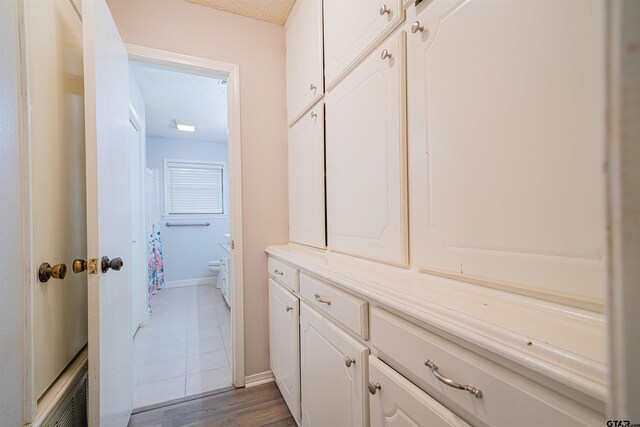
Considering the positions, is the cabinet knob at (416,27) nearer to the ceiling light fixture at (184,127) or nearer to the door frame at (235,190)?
the door frame at (235,190)

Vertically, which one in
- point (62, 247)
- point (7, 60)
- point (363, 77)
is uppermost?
point (363, 77)

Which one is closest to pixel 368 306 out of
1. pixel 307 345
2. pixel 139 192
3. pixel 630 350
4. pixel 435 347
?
pixel 435 347

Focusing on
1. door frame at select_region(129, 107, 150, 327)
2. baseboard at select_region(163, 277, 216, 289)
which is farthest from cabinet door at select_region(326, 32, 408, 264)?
baseboard at select_region(163, 277, 216, 289)

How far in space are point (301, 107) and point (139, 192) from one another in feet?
6.91

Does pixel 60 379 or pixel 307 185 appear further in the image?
pixel 307 185

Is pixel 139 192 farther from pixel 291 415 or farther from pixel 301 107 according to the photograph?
pixel 291 415

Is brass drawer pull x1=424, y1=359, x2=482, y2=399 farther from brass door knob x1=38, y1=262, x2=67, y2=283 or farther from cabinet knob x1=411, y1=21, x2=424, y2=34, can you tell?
brass door knob x1=38, y1=262, x2=67, y2=283

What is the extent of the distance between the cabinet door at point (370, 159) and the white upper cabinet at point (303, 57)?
0.23 m

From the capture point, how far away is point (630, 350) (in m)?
0.19

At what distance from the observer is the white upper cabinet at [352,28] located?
3.10 feet

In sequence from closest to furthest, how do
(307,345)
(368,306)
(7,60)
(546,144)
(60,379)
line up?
(546,144) < (7,60) < (368,306) < (60,379) < (307,345)

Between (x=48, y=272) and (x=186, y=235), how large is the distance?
3979 mm

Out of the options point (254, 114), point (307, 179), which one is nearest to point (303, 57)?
point (254, 114)

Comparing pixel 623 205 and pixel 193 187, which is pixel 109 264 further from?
pixel 193 187
